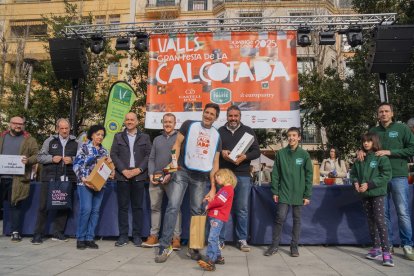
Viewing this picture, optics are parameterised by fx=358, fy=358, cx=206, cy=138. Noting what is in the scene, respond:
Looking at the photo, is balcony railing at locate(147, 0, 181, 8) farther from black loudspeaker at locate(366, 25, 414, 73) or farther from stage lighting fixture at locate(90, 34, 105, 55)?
black loudspeaker at locate(366, 25, 414, 73)

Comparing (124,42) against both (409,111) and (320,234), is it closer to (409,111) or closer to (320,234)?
(320,234)

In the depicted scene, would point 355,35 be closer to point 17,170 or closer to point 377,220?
point 377,220

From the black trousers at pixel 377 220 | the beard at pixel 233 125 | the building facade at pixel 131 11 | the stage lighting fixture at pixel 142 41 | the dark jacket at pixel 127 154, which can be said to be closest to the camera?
the black trousers at pixel 377 220

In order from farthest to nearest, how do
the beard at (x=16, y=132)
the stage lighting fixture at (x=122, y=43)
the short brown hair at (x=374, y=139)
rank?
the stage lighting fixture at (x=122, y=43) → the beard at (x=16, y=132) → the short brown hair at (x=374, y=139)

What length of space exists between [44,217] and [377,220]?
4.60 metres

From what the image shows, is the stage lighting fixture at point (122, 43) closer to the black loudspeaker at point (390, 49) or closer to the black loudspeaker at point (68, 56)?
the black loudspeaker at point (68, 56)

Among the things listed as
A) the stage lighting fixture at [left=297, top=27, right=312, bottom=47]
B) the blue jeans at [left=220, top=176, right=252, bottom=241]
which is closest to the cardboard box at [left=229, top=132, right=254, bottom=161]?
the blue jeans at [left=220, top=176, right=252, bottom=241]

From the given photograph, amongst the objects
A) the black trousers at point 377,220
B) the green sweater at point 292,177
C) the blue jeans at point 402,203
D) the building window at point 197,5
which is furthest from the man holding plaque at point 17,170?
→ the building window at point 197,5

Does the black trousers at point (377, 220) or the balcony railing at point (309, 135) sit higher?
the balcony railing at point (309, 135)

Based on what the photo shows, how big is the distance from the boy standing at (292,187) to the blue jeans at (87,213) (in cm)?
240

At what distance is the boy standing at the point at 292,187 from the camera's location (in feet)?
15.2

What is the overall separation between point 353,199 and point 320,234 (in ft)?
2.30

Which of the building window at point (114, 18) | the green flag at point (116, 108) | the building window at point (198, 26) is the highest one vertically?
the building window at point (114, 18)

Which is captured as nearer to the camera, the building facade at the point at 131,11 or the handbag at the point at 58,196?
the handbag at the point at 58,196
